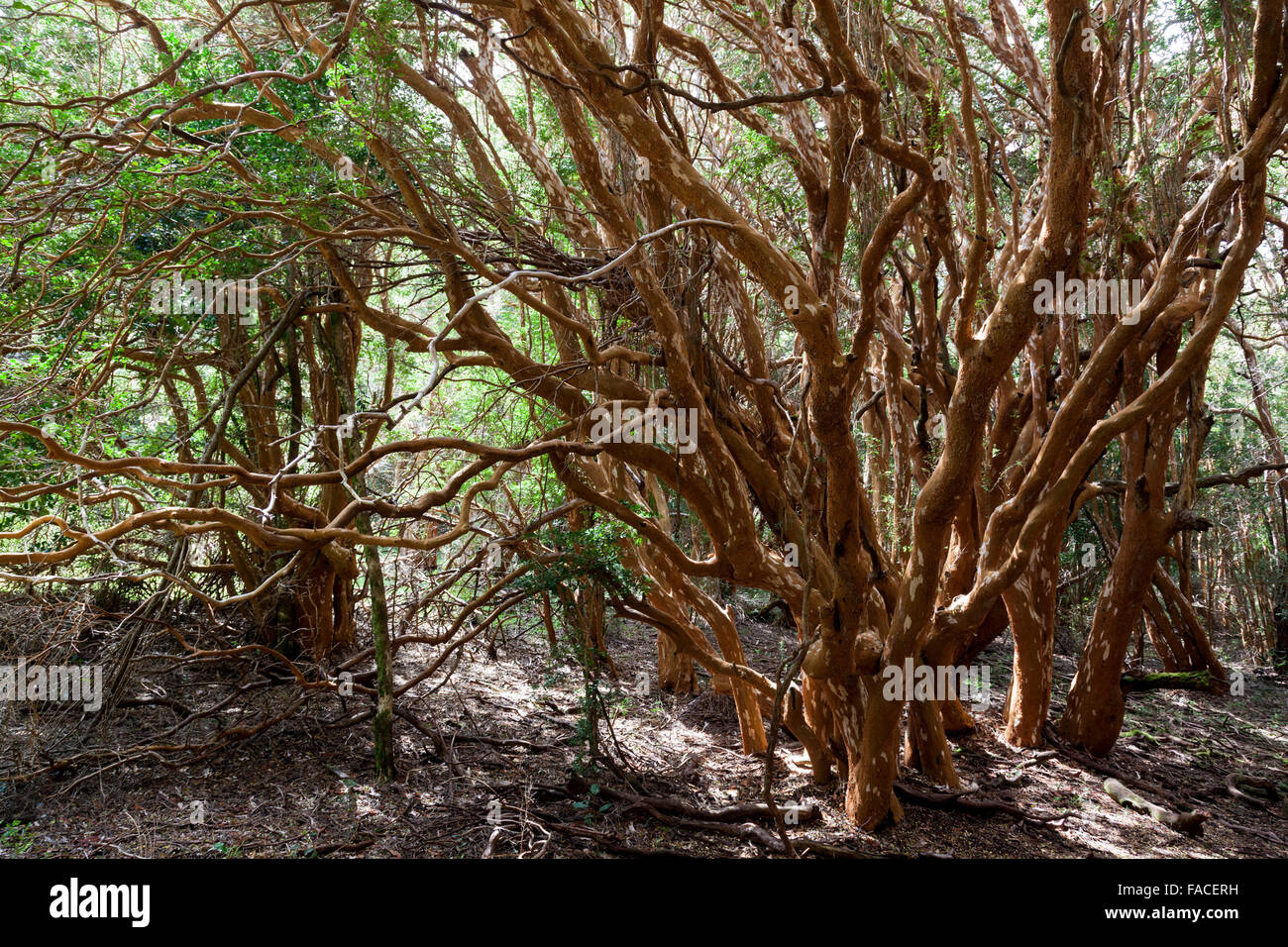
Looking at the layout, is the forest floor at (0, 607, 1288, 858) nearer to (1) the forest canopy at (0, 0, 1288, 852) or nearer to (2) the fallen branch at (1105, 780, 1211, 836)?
(2) the fallen branch at (1105, 780, 1211, 836)

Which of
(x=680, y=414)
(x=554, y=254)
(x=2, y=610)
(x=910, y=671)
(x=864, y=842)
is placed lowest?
(x=864, y=842)

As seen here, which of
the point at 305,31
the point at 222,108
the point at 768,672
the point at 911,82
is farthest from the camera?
the point at 768,672

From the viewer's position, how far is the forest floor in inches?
178

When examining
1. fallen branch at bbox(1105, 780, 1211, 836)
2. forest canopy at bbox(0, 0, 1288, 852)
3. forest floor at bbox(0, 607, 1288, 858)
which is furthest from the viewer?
fallen branch at bbox(1105, 780, 1211, 836)

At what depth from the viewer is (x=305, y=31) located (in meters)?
5.02

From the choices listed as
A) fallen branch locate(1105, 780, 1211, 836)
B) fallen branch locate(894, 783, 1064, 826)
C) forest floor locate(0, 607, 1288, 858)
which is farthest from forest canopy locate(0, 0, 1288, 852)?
fallen branch locate(1105, 780, 1211, 836)

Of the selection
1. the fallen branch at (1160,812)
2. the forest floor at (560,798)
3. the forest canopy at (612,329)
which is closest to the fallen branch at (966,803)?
the forest floor at (560,798)

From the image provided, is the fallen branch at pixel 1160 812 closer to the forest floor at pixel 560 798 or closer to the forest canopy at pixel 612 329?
the forest floor at pixel 560 798

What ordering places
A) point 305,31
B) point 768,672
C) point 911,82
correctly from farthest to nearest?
point 768,672
point 911,82
point 305,31

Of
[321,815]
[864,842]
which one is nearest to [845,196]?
[864,842]

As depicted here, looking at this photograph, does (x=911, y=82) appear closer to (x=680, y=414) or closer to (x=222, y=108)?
(x=680, y=414)

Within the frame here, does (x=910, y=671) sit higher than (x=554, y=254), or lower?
lower

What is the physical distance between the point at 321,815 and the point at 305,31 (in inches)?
192

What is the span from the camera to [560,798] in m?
5.16
